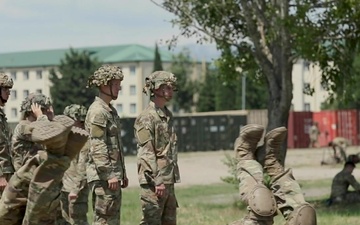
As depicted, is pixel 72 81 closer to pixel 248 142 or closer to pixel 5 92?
pixel 5 92

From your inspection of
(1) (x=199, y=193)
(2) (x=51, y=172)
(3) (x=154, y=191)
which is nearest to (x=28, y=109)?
(3) (x=154, y=191)

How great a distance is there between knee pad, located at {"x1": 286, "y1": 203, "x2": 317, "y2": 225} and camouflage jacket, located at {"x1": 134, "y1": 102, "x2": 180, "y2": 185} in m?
1.89

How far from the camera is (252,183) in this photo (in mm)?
9906

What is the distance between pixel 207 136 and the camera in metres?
50.0

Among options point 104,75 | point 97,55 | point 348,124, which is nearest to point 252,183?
point 104,75

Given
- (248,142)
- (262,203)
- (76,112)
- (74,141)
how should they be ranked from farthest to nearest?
(76,112), (248,142), (262,203), (74,141)

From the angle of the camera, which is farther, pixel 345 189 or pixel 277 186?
pixel 345 189

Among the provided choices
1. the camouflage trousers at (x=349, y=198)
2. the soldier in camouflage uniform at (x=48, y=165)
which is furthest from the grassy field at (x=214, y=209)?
the soldier in camouflage uniform at (x=48, y=165)

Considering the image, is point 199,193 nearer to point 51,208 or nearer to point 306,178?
point 306,178

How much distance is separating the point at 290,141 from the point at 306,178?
86.8ft

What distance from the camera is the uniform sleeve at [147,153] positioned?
36.4 feet

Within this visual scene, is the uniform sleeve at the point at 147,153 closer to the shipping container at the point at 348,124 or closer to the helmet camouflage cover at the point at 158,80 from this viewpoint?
the helmet camouflage cover at the point at 158,80

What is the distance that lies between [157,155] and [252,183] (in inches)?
67.5

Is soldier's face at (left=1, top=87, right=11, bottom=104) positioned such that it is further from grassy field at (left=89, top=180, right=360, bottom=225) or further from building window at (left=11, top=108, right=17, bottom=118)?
building window at (left=11, top=108, right=17, bottom=118)
